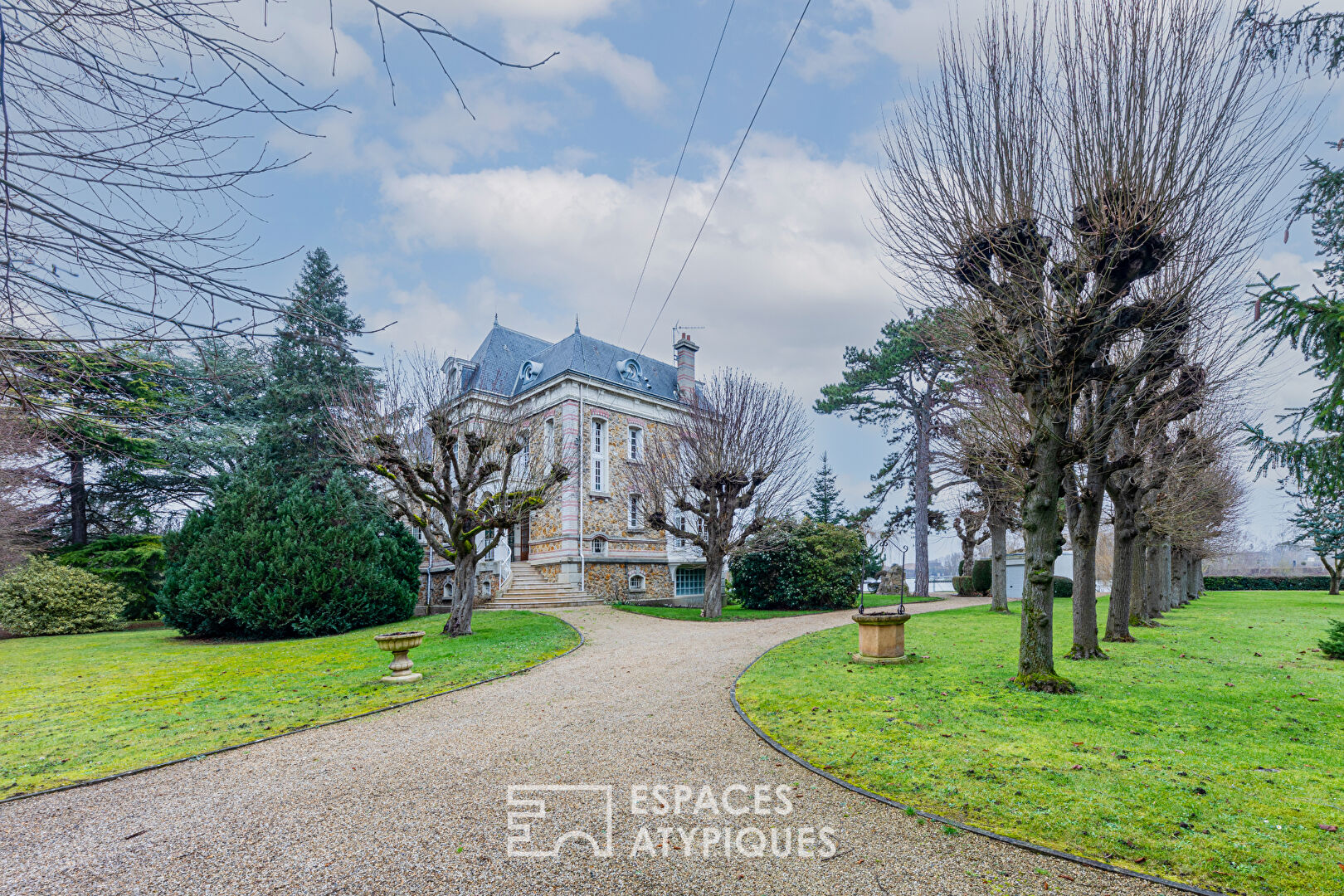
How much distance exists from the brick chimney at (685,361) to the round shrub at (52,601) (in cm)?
1869

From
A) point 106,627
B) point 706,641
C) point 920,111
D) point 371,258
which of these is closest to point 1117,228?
point 920,111

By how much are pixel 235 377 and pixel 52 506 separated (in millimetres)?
24385

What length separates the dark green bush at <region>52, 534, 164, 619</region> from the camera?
17.2m

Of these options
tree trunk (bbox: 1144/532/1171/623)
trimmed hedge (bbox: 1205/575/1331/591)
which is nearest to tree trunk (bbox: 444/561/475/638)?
Answer: tree trunk (bbox: 1144/532/1171/623)

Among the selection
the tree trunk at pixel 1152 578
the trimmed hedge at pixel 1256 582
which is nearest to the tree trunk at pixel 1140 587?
the tree trunk at pixel 1152 578

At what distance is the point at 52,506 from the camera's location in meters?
Answer: 18.7

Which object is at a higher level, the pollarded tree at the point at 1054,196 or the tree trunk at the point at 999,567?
the pollarded tree at the point at 1054,196

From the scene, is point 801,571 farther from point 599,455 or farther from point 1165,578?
point 1165,578

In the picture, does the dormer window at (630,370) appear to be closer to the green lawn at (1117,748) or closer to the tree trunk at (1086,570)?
the green lawn at (1117,748)

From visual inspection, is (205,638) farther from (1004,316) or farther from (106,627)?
(1004,316)

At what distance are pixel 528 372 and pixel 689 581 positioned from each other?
34.6 feet

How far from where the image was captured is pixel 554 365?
22.9m

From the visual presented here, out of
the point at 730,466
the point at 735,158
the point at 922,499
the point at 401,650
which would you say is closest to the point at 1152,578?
the point at 922,499

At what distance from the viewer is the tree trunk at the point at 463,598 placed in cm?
1261
